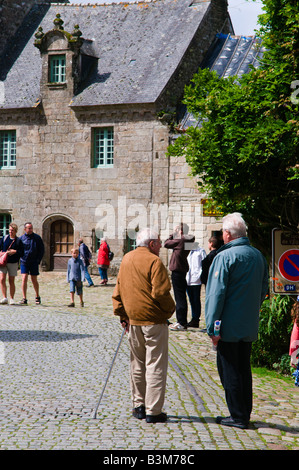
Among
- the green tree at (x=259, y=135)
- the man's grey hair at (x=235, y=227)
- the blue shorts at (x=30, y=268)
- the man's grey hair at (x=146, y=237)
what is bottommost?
the blue shorts at (x=30, y=268)

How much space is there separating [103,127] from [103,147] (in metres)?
0.75

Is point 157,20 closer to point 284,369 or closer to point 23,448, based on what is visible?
point 284,369

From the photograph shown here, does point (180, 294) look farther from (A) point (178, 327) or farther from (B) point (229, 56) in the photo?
(B) point (229, 56)

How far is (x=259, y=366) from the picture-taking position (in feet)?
31.2

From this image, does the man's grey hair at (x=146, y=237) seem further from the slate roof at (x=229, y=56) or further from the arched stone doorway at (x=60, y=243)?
the arched stone doorway at (x=60, y=243)

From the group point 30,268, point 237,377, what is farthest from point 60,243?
point 237,377

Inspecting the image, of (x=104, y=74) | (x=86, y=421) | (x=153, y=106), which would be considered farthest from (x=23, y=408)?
(x=104, y=74)

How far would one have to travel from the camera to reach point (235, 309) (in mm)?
5883

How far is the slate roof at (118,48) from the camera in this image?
25078 millimetres

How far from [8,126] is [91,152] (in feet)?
12.1

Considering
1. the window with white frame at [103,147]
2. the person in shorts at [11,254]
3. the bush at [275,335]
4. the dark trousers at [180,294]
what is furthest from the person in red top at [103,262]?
the bush at [275,335]

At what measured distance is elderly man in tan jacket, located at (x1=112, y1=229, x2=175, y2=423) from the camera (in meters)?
6.04
